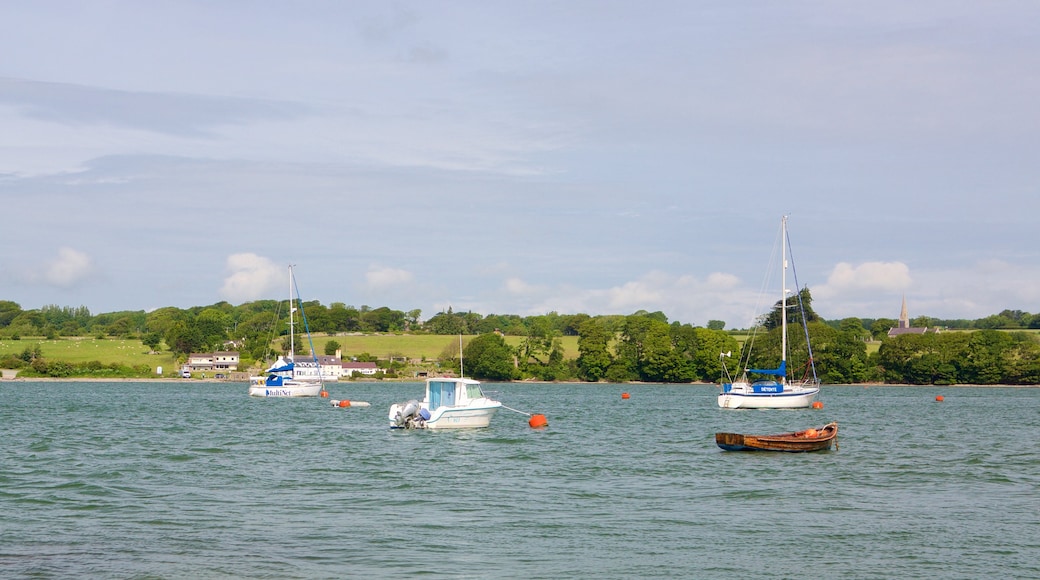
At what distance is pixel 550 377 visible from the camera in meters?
188

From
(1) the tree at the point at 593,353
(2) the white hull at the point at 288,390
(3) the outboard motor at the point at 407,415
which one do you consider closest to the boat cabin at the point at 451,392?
(3) the outboard motor at the point at 407,415

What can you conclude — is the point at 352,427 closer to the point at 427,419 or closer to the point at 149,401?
the point at 427,419

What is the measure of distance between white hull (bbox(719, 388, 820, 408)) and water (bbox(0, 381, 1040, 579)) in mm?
26726

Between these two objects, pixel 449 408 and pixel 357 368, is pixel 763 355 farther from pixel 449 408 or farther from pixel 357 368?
pixel 449 408

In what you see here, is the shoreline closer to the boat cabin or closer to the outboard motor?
the outboard motor

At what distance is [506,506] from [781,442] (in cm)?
1773

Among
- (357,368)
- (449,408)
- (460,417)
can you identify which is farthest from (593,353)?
(449,408)

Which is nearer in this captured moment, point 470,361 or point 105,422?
point 105,422

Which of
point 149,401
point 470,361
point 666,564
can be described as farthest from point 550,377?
point 666,564

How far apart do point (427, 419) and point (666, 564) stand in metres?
35.5

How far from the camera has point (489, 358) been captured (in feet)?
599

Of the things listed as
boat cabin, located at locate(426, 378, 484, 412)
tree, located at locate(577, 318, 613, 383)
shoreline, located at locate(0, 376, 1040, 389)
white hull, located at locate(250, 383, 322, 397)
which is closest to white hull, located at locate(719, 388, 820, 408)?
boat cabin, located at locate(426, 378, 484, 412)

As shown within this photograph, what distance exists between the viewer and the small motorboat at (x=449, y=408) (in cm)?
5703

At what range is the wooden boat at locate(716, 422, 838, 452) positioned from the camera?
44.4 meters
